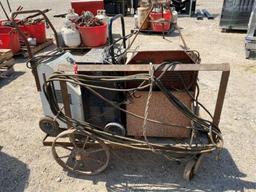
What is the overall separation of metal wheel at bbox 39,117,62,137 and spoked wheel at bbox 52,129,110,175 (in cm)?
12

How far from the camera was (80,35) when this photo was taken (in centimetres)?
573

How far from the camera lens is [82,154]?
2.54m

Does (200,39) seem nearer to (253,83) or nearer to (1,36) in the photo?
(253,83)

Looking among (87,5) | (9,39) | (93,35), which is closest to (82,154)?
(93,35)

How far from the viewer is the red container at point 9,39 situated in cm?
543

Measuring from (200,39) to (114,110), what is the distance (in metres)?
5.47

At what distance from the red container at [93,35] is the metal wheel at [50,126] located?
3.44 meters

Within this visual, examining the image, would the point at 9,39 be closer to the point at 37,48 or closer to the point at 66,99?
the point at 37,48

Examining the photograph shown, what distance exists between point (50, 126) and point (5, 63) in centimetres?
301

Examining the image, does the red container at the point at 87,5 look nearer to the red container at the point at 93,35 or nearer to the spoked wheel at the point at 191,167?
the red container at the point at 93,35

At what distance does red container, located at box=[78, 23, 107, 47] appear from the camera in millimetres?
5641

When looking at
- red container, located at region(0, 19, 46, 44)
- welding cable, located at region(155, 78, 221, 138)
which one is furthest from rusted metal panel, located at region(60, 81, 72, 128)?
red container, located at region(0, 19, 46, 44)

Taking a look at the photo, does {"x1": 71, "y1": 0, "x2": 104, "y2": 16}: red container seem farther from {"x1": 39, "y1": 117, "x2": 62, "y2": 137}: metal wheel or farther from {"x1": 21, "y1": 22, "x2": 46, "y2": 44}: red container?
{"x1": 39, "y1": 117, "x2": 62, "y2": 137}: metal wheel

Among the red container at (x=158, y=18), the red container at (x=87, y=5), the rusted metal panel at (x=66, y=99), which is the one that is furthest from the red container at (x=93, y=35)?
the rusted metal panel at (x=66, y=99)
